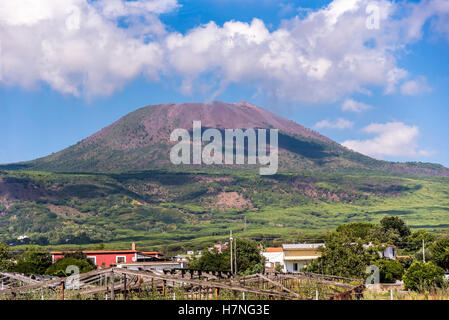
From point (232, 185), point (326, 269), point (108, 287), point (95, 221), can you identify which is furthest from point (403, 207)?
point (108, 287)

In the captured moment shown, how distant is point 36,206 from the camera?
16412 centimetres

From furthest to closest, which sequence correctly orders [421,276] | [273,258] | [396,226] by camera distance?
[396,226]
[273,258]
[421,276]

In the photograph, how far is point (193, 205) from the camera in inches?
6954

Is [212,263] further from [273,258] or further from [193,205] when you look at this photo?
[193,205]

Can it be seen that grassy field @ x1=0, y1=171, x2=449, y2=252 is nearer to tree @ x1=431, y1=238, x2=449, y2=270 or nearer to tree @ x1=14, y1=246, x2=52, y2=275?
tree @ x1=431, y1=238, x2=449, y2=270

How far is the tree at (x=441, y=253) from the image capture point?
132 ft

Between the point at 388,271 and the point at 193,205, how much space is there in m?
142

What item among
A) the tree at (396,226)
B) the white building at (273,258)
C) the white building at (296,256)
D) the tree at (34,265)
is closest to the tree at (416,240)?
the tree at (396,226)

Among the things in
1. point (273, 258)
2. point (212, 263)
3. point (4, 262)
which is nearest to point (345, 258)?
point (212, 263)
